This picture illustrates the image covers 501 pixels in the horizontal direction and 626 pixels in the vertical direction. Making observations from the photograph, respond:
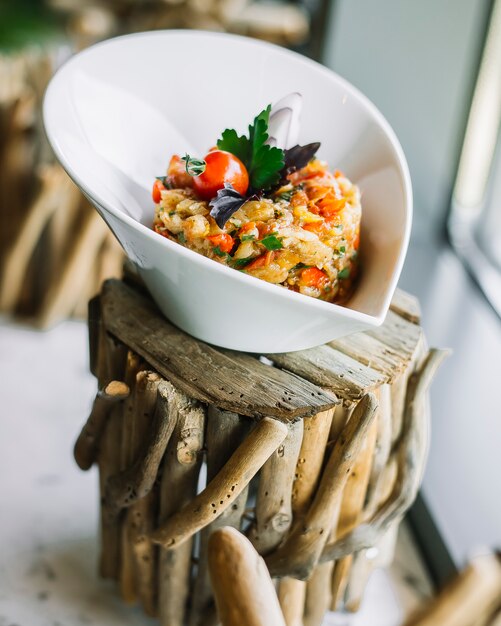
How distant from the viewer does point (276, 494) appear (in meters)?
1.05

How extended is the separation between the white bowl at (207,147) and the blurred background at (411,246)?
0.73 m

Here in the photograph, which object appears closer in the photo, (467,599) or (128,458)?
(467,599)

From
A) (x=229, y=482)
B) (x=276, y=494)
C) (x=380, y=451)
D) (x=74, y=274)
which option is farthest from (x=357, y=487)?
(x=74, y=274)

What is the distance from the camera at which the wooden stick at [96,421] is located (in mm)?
1026

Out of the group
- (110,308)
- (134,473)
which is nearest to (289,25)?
(110,308)

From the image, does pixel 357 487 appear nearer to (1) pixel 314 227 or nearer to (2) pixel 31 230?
(1) pixel 314 227

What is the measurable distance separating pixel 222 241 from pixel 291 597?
66 cm

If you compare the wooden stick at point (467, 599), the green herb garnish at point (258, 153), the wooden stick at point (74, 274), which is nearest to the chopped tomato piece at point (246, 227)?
the green herb garnish at point (258, 153)

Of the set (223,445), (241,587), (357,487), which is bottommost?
(357,487)

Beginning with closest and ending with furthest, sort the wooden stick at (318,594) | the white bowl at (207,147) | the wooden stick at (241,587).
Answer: the wooden stick at (241,587) → the white bowl at (207,147) → the wooden stick at (318,594)

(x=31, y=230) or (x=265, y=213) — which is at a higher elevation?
(x=265, y=213)

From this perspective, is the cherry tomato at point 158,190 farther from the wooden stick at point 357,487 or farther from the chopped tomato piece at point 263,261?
the wooden stick at point 357,487

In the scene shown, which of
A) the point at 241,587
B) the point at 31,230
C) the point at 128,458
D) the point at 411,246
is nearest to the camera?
the point at 241,587

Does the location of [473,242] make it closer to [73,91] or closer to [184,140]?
[184,140]
